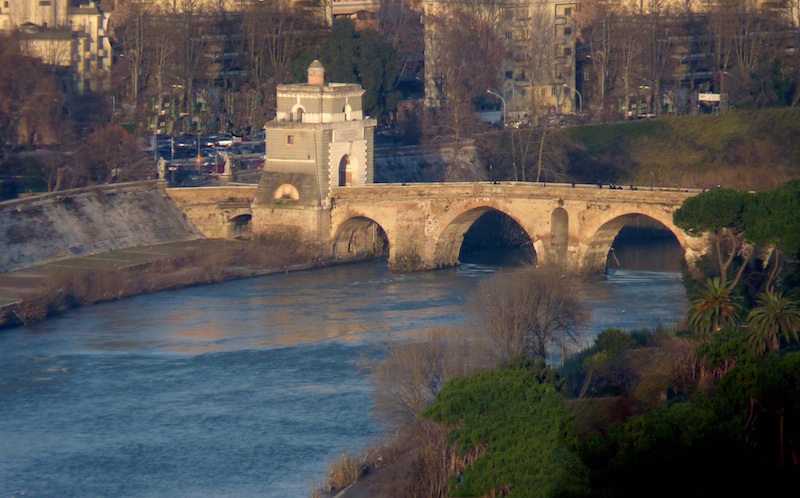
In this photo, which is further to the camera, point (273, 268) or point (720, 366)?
point (273, 268)

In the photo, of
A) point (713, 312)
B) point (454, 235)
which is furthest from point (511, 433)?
point (454, 235)

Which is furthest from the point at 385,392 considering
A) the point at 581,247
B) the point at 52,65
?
the point at 52,65

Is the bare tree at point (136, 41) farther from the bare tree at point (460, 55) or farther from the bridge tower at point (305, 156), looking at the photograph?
the bridge tower at point (305, 156)

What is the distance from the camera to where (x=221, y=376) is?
1907 inches

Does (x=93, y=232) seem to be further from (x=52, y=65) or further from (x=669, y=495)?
(x=669, y=495)

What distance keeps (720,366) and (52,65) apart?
170 feet

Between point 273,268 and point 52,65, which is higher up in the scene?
point 52,65

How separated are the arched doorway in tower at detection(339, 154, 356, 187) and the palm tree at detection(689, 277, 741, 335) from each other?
70.7 ft

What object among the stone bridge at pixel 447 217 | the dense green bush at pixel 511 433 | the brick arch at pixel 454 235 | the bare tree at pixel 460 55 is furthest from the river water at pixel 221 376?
the bare tree at pixel 460 55

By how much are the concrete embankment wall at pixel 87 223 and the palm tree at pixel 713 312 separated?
76.6 feet

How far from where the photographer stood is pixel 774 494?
29.5m

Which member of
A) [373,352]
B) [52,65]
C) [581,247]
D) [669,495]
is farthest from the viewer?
[52,65]

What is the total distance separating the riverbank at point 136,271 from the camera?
5522 centimetres

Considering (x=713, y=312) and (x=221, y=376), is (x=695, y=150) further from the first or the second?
(x=221, y=376)
